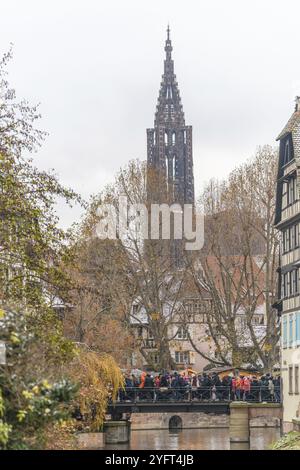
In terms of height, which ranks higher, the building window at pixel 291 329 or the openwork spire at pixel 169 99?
the openwork spire at pixel 169 99

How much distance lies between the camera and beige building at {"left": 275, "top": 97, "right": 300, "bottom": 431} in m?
61.2

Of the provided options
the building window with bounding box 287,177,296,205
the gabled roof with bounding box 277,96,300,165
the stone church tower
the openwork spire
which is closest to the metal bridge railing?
Answer: the building window with bounding box 287,177,296,205

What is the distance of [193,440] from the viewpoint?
220ft

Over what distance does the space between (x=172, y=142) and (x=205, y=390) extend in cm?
8231

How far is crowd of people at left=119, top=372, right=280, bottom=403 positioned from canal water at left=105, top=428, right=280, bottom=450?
215cm

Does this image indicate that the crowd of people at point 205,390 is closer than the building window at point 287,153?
No

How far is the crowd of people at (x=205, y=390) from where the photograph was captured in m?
64.4

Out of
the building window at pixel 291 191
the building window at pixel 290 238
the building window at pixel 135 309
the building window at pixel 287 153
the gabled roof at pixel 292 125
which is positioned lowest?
the building window at pixel 290 238

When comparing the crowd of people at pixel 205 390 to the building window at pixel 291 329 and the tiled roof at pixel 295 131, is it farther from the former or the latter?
the tiled roof at pixel 295 131

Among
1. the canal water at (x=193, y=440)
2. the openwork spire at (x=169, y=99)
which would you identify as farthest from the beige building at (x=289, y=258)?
the openwork spire at (x=169, y=99)

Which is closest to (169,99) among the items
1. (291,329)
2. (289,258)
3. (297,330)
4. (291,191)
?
(291,191)

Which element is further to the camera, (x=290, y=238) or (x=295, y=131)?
(x=290, y=238)

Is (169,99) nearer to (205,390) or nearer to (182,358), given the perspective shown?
(182,358)

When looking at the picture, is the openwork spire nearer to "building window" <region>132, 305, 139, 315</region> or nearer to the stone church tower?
the stone church tower
